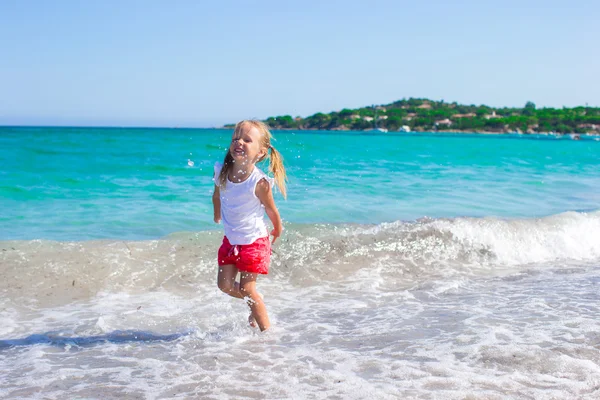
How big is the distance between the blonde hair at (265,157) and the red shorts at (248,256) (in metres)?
0.44

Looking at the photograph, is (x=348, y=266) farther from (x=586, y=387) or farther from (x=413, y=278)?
(x=586, y=387)

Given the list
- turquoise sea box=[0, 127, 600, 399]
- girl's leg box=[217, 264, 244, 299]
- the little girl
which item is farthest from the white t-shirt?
turquoise sea box=[0, 127, 600, 399]

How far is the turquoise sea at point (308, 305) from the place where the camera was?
11.4 ft

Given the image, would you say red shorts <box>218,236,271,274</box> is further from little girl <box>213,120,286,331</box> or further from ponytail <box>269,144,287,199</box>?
ponytail <box>269,144,287,199</box>

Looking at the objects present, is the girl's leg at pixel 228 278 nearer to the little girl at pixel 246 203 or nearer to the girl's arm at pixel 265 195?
the little girl at pixel 246 203

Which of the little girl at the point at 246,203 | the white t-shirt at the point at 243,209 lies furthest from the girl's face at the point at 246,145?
the white t-shirt at the point at 243,209

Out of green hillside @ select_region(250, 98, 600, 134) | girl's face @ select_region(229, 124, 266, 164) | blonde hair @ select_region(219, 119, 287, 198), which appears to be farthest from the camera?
green hillside @ select_region(250, 98, 600, 134)

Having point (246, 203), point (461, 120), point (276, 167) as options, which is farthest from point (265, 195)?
point (461, 120)

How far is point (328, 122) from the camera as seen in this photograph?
95.2 metres

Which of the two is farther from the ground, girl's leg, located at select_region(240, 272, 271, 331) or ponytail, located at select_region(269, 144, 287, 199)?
ponytail, located at select_region(269, 144, 287, 199)

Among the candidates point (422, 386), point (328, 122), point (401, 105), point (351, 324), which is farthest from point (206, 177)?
point (401, 105)

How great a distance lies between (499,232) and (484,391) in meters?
5.42

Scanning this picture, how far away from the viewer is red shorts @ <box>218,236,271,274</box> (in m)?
4.26

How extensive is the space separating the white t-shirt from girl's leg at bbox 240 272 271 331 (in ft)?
0.96
